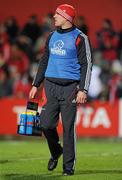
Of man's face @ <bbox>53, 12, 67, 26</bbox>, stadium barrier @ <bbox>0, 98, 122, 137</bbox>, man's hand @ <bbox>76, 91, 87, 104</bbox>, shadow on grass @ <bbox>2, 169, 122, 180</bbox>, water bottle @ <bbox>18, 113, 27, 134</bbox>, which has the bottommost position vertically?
stadium barrier @ <bbox>0, 98, 122, 137</bbox>

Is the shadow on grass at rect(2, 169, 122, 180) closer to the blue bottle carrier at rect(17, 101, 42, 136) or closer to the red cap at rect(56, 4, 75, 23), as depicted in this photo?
the blue bottle carrier at rect(17, 101, 42, 136)

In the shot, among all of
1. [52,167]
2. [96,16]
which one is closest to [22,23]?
[96,16]

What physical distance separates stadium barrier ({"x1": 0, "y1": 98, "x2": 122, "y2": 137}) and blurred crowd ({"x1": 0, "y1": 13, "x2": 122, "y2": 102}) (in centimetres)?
32

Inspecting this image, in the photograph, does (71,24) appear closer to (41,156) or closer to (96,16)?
(41,156)

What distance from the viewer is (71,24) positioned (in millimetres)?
10805

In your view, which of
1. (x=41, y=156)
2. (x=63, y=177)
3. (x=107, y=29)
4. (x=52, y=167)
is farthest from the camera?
(x=107, y=29)

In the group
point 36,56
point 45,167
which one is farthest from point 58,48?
point 36,56

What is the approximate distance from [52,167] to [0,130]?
1004cm

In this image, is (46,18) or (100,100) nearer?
(100,100)

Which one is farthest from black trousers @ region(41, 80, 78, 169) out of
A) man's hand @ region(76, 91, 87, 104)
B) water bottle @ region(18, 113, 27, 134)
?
water bottle @ region(18, 113, 27, 134)

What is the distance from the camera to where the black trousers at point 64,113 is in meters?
10.7

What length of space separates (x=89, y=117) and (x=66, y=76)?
35.1 feet

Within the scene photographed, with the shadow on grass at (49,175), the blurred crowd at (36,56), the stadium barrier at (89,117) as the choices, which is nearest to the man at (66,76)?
the shadow on grass at (49,175)

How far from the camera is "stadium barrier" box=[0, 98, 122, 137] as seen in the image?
69.7 ft
